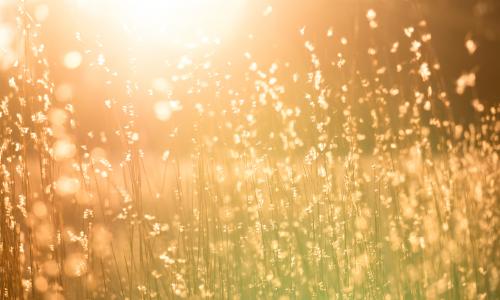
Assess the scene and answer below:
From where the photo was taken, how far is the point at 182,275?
1686 mm

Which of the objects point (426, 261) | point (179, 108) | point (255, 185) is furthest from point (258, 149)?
point (426, 261)

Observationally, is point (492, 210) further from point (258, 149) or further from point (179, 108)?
point (179, 108)

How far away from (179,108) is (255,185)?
12.7 inches

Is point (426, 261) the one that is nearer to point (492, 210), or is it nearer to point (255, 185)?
point (492, 210)

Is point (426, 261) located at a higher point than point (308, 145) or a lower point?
lower

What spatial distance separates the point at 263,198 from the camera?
1878 mm

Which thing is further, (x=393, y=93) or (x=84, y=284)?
(x=393, y=93)

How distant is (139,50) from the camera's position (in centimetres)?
169

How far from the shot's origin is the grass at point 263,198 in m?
1.55

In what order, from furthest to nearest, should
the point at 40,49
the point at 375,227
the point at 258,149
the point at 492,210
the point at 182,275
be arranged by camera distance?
the point at 492,210, the point at 258,149, the point at 375,227, the point at 182,275, the point at 40,49

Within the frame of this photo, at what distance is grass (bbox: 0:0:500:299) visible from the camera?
5.10 ft

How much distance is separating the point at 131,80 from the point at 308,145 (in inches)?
23.3

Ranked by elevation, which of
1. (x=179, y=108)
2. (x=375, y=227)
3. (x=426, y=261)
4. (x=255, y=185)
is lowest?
(x=426, y=261)

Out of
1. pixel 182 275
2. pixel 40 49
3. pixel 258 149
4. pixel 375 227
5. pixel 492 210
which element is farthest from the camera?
pixel 492 210
